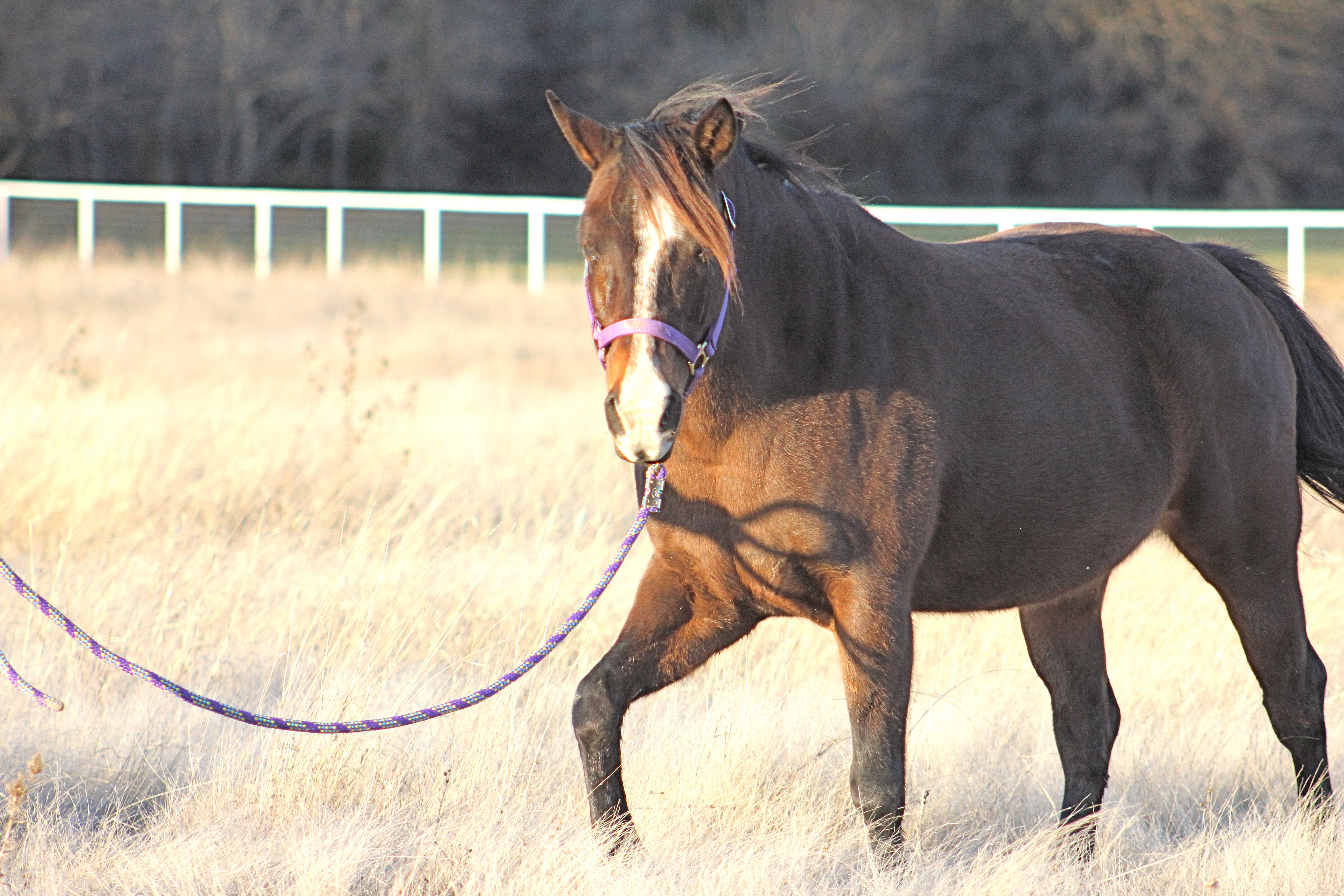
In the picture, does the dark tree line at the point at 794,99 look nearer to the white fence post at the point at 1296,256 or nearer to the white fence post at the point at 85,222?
the white fence post at the point at 85,222

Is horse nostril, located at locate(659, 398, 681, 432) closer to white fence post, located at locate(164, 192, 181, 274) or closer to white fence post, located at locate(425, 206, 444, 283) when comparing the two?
white fence post, located at locate(425, 206, 444, 283)

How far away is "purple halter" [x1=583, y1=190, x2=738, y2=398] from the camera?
2.54 metres

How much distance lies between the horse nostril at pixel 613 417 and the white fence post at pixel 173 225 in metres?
16.5

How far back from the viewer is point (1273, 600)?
382cm

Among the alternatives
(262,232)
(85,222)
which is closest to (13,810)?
(262,232)

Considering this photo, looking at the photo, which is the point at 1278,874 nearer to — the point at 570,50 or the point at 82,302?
the point at 82,302

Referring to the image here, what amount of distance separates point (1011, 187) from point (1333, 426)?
100.0ft

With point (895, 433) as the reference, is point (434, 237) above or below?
above

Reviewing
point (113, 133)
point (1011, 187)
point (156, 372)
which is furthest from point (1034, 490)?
point (1011, 187)

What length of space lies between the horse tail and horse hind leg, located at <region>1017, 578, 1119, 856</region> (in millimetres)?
770

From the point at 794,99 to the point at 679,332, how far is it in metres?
28.3

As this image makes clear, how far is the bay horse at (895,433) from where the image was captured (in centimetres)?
267

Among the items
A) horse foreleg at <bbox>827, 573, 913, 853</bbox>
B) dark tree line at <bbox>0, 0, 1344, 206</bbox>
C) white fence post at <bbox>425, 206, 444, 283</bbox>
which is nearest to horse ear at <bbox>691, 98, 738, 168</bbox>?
horse foreleg at <bbox>827, 573, 913, 853</bbox>

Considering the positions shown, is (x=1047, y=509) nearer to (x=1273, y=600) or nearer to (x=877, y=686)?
(x=877, y=686)
